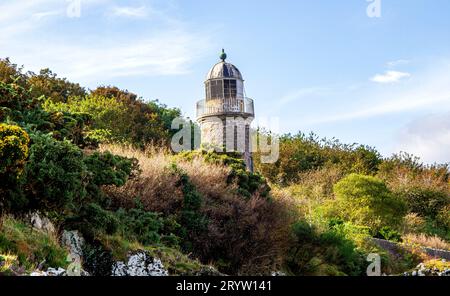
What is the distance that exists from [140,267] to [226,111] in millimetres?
15843

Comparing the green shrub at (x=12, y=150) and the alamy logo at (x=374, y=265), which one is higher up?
the green shrub at (x=12, y=150)

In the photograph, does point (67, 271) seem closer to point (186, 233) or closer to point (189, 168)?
point (186, 233)

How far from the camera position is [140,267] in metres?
11.0

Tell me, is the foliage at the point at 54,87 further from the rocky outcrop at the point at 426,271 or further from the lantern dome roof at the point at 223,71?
the rocky outcrop at the point at 426,271

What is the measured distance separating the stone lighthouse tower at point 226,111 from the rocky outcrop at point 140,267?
A: 14.9 metres

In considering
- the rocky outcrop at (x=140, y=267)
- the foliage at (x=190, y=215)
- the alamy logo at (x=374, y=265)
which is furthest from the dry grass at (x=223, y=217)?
the rocky outcrop at (x=140, y=267)

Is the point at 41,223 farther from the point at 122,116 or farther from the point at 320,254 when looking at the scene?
the point at 122,116

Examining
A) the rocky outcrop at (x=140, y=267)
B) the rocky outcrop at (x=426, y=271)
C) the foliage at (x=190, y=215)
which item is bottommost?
the rocky outcrop at (x=426, y=271)

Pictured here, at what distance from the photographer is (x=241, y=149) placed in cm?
2652

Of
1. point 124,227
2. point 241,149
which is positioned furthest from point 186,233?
point 241,149

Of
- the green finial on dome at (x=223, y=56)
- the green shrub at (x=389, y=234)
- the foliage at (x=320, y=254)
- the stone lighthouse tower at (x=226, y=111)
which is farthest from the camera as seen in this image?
the green finial on dome at (x=223, y=56)

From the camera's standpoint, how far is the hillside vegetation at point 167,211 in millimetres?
10617
